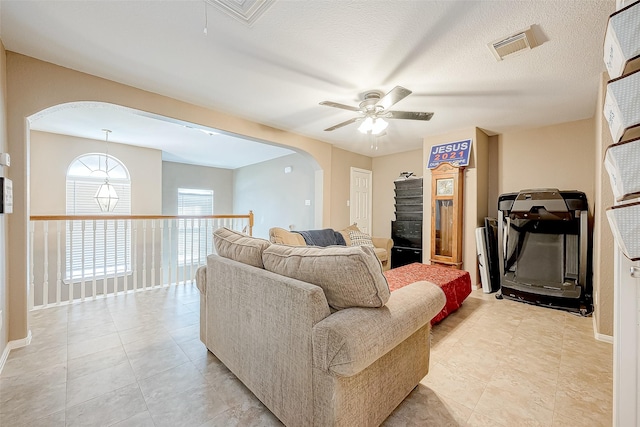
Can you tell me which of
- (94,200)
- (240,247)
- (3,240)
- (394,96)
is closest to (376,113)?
(394,96)

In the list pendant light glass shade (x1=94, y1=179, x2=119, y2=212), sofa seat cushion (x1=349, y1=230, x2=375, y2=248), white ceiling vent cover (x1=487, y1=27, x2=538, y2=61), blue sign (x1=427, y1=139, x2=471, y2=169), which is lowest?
sofa seat cushion (x1=349, y1=230, x2=375, y2=248)

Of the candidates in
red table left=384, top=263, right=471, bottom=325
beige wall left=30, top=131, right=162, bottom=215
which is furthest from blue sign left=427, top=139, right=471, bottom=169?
beige wall left=30, top=131, right=162, bottom=215

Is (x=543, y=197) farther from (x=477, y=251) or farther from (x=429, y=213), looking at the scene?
(x=429, y=213)

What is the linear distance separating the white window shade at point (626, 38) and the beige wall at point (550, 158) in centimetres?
365

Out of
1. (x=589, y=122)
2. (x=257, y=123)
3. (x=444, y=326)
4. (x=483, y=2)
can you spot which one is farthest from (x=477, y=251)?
(x=257, y=123)

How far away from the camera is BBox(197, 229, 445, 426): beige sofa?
1.11m

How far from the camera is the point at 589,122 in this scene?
11.4 ft

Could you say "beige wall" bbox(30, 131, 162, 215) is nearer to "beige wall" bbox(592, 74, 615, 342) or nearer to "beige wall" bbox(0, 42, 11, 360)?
"beige wall" bbox(0, 42, 11, 360)

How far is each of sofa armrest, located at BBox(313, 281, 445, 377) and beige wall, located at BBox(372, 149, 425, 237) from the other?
4.44 meters

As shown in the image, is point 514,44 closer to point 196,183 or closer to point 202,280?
point 202,280

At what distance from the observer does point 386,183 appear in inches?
228

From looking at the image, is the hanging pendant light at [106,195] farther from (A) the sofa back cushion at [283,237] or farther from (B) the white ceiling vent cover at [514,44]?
(B) the white ceiling vent cover at [514,44]

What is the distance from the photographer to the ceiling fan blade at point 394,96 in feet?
7.14

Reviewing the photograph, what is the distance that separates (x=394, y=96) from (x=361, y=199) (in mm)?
3491
